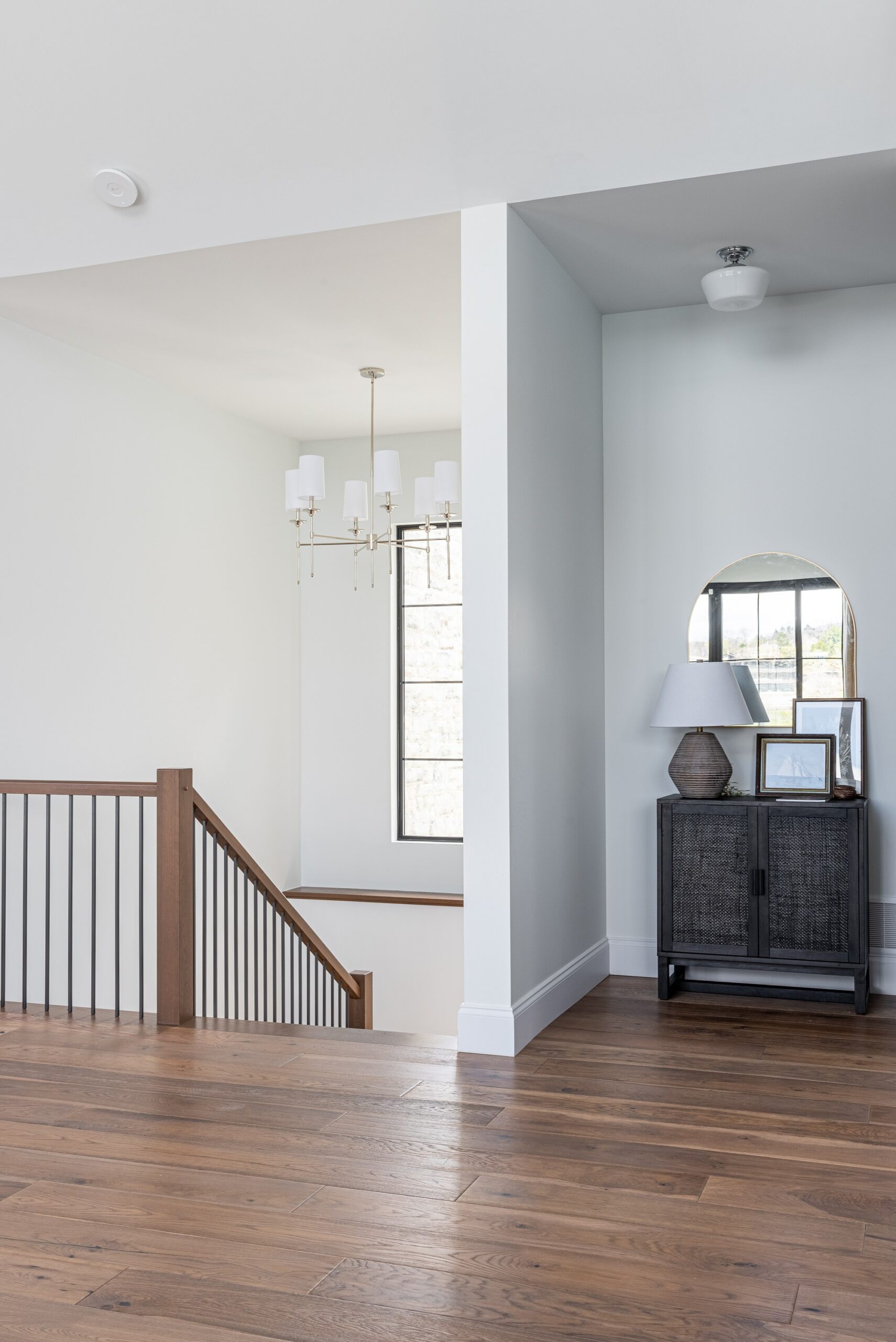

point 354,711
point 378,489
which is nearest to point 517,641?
point 378,489

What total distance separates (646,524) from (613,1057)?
232 cm

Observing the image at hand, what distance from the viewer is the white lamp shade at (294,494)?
528 cm

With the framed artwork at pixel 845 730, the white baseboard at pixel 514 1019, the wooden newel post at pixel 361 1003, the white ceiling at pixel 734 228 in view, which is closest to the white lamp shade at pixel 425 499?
the white ceiling at pixel 734 228

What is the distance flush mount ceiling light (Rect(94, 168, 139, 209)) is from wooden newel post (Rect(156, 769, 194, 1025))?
2.03 meters

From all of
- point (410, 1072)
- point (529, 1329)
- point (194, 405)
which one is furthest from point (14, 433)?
point (529, 1329)

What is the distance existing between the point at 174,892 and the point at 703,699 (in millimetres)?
2121

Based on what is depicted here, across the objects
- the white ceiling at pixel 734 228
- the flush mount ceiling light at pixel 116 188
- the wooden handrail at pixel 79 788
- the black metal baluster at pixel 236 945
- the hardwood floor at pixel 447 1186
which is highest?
the flush mount ceiling light at pixel 116 188

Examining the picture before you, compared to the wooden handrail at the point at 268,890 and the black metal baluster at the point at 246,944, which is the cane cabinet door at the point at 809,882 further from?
the wooden handrail at the point at 268,890

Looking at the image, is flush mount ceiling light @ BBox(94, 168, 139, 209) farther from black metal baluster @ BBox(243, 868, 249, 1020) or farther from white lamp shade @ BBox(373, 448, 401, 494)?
black metal baluster @ BBox(243, 868, 249, 1020)

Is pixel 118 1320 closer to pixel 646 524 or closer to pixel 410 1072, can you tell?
pixel 410 1072

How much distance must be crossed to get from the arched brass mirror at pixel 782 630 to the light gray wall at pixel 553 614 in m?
0.51

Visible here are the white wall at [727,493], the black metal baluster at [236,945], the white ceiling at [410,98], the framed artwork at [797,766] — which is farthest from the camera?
the white wall at [727,493]

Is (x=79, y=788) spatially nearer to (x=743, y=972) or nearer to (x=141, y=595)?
(x=141, y=595)

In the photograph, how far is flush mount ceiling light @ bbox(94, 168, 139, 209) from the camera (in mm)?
3984
